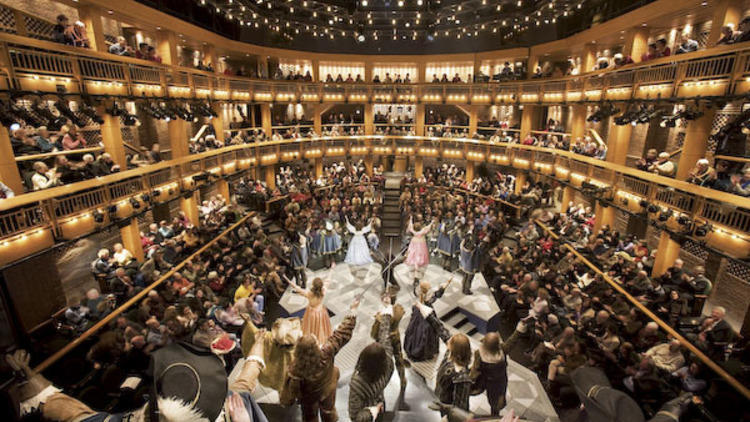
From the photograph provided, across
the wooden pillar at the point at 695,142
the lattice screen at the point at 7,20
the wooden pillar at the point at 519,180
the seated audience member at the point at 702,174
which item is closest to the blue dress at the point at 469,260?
the seated audience member at the point at 702,174

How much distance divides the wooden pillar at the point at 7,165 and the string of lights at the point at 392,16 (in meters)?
10.4

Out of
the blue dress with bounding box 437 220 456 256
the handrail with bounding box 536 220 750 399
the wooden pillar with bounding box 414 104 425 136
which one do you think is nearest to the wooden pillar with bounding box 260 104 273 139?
the wooden pillar with bounding box 414 104 425 136

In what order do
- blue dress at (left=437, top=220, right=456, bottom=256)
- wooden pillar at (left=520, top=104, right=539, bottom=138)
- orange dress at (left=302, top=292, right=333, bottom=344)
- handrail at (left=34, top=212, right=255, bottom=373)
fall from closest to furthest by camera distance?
1. handrail at (left=34, top=212, right=255, bottom=373)
2. orange dress at (left=302, top=292, right=333, bottom=344)
3. blue dress at (left=437, top=220, right=456, bottom=256)
4. wooden pillar at (left=520, top=104, right=539, bottom=138)

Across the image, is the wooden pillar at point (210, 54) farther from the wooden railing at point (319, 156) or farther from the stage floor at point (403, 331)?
the stage floor at point (403, 331)

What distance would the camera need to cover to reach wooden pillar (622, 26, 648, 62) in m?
12.2

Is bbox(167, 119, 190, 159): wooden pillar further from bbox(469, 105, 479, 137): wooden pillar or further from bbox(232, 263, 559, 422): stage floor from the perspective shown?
bbox(469, 105, 479, 137): wooden pillar

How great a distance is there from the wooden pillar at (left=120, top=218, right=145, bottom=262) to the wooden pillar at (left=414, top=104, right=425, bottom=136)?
1772 cm

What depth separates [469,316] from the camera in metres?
10.4

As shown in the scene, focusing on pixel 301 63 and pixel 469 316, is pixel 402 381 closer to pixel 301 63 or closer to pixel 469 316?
pixel 469 316

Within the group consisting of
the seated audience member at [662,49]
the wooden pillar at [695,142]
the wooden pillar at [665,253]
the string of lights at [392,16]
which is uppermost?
the string of lights at [392,16]

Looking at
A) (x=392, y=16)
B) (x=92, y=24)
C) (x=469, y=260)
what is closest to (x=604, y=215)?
(x=469, y=260)

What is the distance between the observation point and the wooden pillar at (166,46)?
13.3m

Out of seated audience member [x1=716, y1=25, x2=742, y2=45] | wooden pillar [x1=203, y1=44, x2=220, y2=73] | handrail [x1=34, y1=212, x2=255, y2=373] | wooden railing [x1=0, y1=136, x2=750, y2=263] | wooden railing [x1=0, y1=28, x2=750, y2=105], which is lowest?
handrail [x1=34, y1=212, x2=255, y2=373]

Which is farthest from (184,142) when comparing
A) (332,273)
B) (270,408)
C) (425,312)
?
(425,312)
